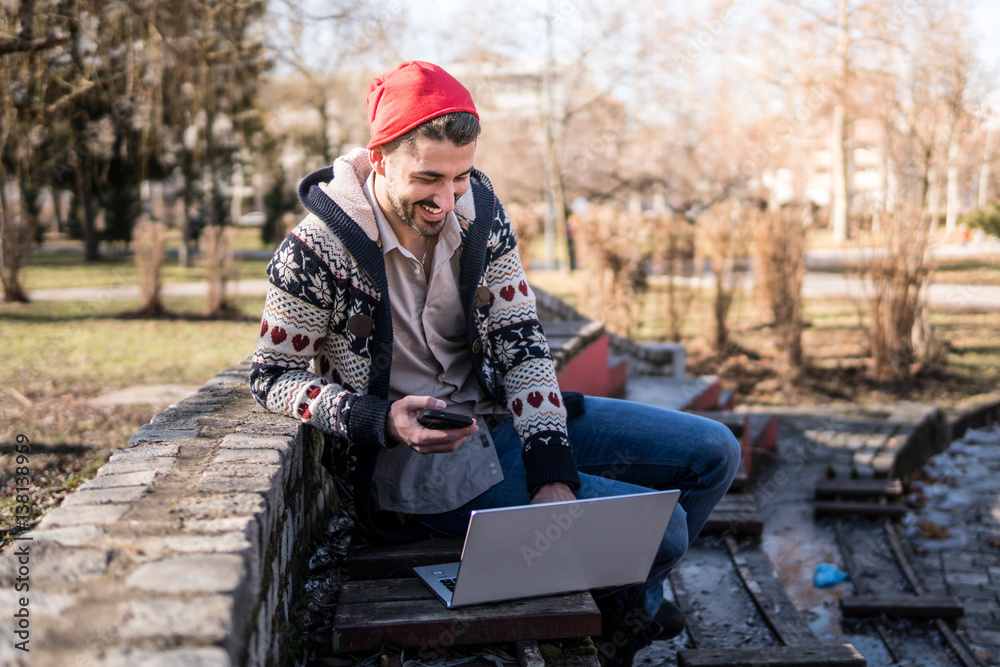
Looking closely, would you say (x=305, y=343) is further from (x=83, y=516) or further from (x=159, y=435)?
(x=83, y=516)

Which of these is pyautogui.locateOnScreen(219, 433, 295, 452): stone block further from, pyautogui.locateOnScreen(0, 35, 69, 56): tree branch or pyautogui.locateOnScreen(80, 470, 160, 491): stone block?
pyautogui.locateOnScreen(0, 35, 69, 56): tree branch

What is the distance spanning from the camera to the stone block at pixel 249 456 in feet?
6.57

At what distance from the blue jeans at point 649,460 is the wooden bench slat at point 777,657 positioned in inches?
15.8

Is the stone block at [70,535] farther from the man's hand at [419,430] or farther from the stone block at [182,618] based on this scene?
the man's hand at [419,430]

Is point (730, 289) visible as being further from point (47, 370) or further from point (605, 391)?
point (47, 370)

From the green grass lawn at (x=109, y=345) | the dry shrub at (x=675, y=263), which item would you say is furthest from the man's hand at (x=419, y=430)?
the dry shrub at (x=675, y=263)

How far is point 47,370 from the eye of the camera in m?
6.77

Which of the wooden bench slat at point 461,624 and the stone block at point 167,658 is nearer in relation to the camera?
the stone block at point 167,658

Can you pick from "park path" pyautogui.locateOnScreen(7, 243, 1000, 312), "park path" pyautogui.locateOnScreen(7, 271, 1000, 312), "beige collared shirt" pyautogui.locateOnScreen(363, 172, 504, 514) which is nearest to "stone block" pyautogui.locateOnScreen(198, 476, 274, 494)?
"beige collared shirt" pyautogui.locateOnScreen(363, 172, 504, 514)

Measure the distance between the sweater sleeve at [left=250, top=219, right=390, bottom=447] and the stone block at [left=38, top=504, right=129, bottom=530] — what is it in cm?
53

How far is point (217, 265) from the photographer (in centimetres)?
1059

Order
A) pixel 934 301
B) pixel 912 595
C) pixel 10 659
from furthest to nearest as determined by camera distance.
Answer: pixel 934 301 < pixel 912 595 < pixel 10 659

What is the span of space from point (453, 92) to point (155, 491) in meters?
1.14

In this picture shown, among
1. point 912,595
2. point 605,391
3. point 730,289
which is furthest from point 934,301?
point 912,595
